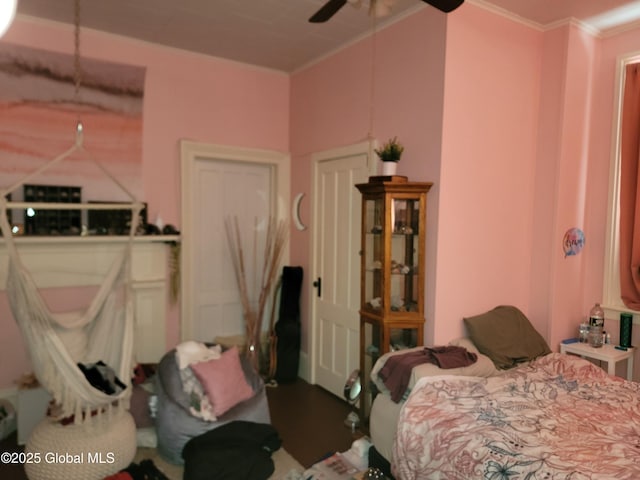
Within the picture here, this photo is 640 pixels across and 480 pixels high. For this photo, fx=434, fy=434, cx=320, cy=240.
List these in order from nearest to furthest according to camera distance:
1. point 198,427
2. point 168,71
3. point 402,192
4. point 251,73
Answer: point 198,427 < point 402,192 < point 168,71 < point 251,73

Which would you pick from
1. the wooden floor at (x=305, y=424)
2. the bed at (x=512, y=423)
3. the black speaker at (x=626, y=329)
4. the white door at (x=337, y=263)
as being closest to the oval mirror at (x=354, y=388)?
the wooden floor at (x=305, y=424)

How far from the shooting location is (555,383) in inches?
96.7

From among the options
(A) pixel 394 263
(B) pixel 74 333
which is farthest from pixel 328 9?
(B) pixel 74 333

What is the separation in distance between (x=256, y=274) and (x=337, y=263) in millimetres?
995

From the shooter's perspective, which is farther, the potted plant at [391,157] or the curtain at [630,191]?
the curtain at [630,191]

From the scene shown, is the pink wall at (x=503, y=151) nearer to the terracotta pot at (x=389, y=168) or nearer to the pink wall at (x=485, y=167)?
the pink wall at (x=485, y=167)

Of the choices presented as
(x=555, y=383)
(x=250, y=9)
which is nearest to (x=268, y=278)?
(x=250, y=9)

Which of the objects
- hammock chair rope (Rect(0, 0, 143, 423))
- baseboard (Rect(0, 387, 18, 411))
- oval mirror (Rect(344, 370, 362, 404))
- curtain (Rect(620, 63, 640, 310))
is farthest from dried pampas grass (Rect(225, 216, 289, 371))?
curtain (Rect(620, 63, 640, 310))

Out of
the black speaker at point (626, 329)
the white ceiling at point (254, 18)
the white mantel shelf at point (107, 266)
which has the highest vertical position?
the white ceiling at point (254, 18)

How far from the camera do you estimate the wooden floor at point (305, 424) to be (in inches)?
109

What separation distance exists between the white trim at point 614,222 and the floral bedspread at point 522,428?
3.10 feet

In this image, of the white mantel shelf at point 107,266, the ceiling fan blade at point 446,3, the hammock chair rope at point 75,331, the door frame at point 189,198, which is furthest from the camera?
the door frame at point 189,198

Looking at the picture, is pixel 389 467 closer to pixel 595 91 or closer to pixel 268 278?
pixel 268 278

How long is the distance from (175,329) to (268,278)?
0.94 m
